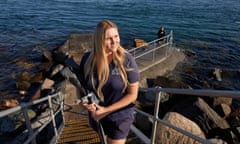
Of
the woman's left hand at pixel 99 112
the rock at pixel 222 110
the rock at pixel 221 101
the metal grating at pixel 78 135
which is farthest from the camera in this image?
the rock at pixel 221 101

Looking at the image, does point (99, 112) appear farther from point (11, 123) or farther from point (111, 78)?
point (11, 123)

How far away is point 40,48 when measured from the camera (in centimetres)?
1752

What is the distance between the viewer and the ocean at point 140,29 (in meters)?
14.1

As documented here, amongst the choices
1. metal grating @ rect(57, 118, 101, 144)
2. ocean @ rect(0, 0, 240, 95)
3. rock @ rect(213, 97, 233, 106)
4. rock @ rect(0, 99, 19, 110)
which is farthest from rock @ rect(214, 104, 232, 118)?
rock @ rect(0, 99, 19, 110)

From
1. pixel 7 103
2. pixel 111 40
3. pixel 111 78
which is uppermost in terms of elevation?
pixel 111 40

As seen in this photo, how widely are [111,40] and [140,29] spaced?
21092 millimetres

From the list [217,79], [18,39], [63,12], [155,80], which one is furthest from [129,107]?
[63,12]

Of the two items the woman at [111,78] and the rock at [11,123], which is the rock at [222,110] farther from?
the rock at [11,123]

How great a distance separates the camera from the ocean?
554 inches

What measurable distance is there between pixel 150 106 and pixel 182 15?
22.6 m

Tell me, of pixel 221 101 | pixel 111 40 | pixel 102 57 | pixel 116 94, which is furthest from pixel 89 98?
pixel 221 101

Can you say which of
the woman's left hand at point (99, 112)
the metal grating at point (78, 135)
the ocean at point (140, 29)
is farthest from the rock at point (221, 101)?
the woman's left hand at point (99, 112)

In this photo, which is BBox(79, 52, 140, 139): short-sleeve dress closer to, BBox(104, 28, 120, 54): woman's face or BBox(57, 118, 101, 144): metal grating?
BBox(104, 28, 120, 54): woman's face

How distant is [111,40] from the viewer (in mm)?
2354
